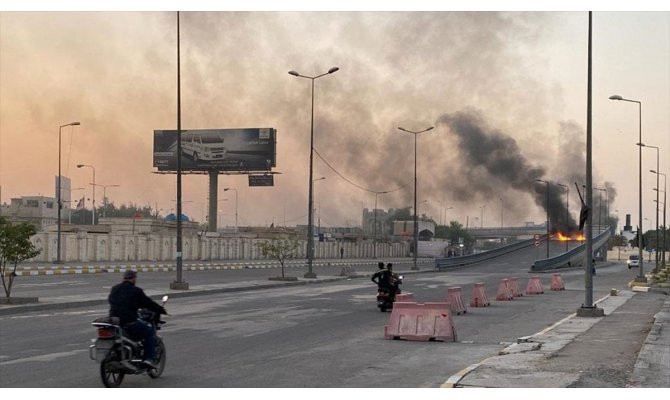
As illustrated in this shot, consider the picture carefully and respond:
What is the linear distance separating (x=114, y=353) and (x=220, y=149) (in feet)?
301

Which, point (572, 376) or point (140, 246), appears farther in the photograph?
point (140, 246)

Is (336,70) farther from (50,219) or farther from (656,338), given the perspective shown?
(50,219)

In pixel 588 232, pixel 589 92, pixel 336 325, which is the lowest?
pixel 336 325

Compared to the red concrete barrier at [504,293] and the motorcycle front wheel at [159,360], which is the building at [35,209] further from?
the motorcycle front wheel at [159,360]

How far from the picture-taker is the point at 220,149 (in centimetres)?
10188

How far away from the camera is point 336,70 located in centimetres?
4944

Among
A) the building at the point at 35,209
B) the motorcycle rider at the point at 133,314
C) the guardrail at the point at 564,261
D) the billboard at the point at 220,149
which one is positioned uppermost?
the billboard at the point at 220,149

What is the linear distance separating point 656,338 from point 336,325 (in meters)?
7.49

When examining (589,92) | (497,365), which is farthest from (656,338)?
(589,92)

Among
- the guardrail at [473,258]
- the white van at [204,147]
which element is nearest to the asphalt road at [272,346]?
the guardrail at [473,258]

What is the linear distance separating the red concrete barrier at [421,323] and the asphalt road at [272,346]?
0.35 metres

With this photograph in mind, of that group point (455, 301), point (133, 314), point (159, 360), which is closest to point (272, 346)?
point (159, 360)

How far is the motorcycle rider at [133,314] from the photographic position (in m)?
11.3

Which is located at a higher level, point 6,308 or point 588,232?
point 588,232
